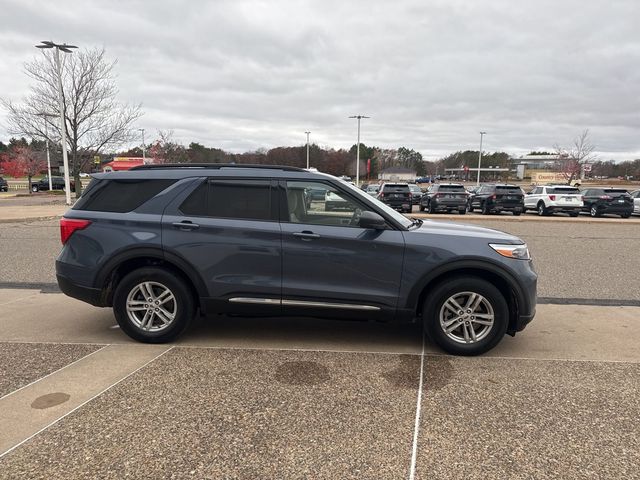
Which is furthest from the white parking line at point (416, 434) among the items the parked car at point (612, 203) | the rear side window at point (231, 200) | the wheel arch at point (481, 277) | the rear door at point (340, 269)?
the parked car at point (612, 203)

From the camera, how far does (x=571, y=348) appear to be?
4668 mm

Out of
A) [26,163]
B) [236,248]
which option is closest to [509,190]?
[236,248]

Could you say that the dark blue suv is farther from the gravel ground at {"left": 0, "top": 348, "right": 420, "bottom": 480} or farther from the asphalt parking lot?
the gravel ground at {"left": 0, "top": 348, "right": 420, "bottom": 480}

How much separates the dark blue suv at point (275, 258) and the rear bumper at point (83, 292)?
1 centimetres

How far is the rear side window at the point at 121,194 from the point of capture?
468 cm

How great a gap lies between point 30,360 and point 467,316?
13.3ft

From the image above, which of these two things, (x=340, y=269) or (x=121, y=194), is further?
(x=121, y=194)

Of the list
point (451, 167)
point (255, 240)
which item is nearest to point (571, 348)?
point (255, 240)

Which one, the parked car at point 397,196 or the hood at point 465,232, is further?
the parked car at point 397,196

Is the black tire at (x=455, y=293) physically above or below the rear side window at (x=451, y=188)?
below

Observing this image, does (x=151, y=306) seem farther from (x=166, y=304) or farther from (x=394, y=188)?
(x=394, y=188)

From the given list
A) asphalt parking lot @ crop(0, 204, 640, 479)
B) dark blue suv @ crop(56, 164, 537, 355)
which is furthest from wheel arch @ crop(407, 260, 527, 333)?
asphalt parking lot @ crop(0, 204, 640, 479)

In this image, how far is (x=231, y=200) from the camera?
15.1 feet

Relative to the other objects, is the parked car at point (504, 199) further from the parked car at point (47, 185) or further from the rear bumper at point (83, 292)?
the parked car at point (47, 185)
